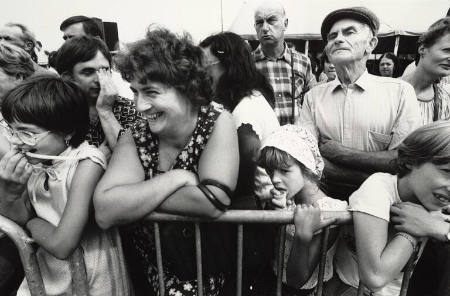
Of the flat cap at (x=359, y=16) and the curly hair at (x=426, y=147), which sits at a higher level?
the flat cap at (x=359, y=16)

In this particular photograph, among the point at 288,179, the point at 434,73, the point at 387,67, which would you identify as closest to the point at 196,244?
the point at 288,179

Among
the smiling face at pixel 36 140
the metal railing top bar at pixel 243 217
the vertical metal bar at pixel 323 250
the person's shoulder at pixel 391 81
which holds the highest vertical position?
the person's shoulder at pixel 391 81

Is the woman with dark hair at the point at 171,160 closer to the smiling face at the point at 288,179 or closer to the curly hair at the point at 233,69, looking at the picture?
the smiling face at the point at 288,179

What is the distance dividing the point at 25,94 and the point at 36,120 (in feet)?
0.49

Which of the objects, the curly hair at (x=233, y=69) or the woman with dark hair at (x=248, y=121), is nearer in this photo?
the woman with dark hair at (x=248, y=121)

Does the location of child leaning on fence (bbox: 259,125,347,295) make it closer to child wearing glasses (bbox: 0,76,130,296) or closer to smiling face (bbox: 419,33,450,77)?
child wearing glasses (bbox: 0,76,130,296)

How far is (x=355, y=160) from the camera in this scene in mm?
2289

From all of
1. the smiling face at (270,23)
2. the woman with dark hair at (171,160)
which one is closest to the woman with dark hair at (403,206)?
the woman with dark hair at (171,160)

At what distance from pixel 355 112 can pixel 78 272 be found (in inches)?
78.7

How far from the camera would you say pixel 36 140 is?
1.71 m

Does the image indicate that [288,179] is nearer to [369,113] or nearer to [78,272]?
[369,113]

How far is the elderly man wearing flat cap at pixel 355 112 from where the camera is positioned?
91.6 inches

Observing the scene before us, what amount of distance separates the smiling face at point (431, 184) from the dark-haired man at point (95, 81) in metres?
1.74

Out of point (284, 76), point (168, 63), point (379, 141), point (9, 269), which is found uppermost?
point (168, 63)
